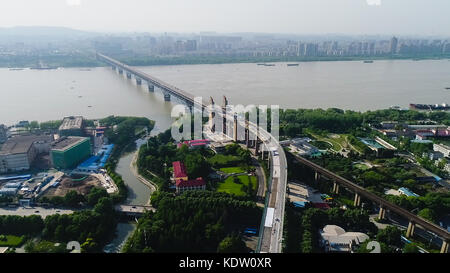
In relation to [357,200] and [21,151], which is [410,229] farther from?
[21,151]

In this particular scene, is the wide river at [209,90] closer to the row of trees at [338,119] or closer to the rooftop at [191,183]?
the rooftop at [191,183]

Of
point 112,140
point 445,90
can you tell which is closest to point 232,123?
point 112,140

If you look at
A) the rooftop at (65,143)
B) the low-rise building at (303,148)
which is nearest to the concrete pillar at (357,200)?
the low-rise building at (303,148)

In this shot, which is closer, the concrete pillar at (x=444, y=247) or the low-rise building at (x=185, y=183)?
the concrete pillar at (x=444, y=247)

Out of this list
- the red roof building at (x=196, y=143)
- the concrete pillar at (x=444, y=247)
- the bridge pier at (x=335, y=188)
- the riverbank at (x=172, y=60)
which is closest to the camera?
the concrete pillar at (x=444, y=247)

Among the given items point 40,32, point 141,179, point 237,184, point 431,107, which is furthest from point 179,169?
point 40,32

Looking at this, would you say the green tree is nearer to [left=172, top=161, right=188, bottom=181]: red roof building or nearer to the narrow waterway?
the narrow waterway
